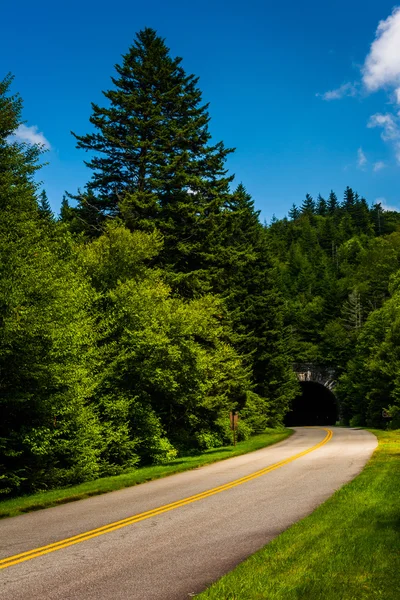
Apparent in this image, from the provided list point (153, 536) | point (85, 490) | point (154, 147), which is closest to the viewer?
point (153, 536)

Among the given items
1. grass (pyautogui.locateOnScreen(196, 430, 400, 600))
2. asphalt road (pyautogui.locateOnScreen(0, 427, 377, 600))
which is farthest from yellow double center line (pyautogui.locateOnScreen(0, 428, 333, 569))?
grass (pyautogui.locateOnScreen(196, 430, 400, 600))

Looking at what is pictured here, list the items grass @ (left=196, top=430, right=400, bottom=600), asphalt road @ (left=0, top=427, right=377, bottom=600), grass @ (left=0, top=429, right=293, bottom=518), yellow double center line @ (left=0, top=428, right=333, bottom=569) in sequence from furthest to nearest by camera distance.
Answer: grass @ (left=0, top=429, right=293, bottom=518) < yellow double center line @ (left=0, top=428, right=333, bottom=569) < asphalt road @ (left=0, top=427, right=377, bottom=600) < grass @ (left=196, top=430, right=400, bottom=600)

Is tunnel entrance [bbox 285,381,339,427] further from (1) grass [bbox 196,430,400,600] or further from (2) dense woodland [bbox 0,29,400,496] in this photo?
(1) grass [bbox 196,430,400,600]

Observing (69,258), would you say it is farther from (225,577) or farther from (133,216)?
(225,577)

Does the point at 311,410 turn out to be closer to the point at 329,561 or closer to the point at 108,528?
the point at 108,528

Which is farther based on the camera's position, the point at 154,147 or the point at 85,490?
the point at 154,147

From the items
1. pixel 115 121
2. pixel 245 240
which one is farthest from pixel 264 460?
pixel 245 240

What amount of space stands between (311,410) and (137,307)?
234 feet

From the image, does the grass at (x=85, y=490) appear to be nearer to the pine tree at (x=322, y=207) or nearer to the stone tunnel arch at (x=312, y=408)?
the stone tunnel arch at (x=312, y=408)

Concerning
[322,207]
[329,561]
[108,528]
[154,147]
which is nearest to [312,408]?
[154,147]

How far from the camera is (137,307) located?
21.1 metres

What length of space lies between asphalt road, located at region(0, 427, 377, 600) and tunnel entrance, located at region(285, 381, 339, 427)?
69.1 m

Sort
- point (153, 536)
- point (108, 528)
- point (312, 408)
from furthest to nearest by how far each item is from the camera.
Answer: point (312, 408) < point (108, 528) < point (153, 536)

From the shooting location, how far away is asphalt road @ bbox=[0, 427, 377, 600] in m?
5.88
